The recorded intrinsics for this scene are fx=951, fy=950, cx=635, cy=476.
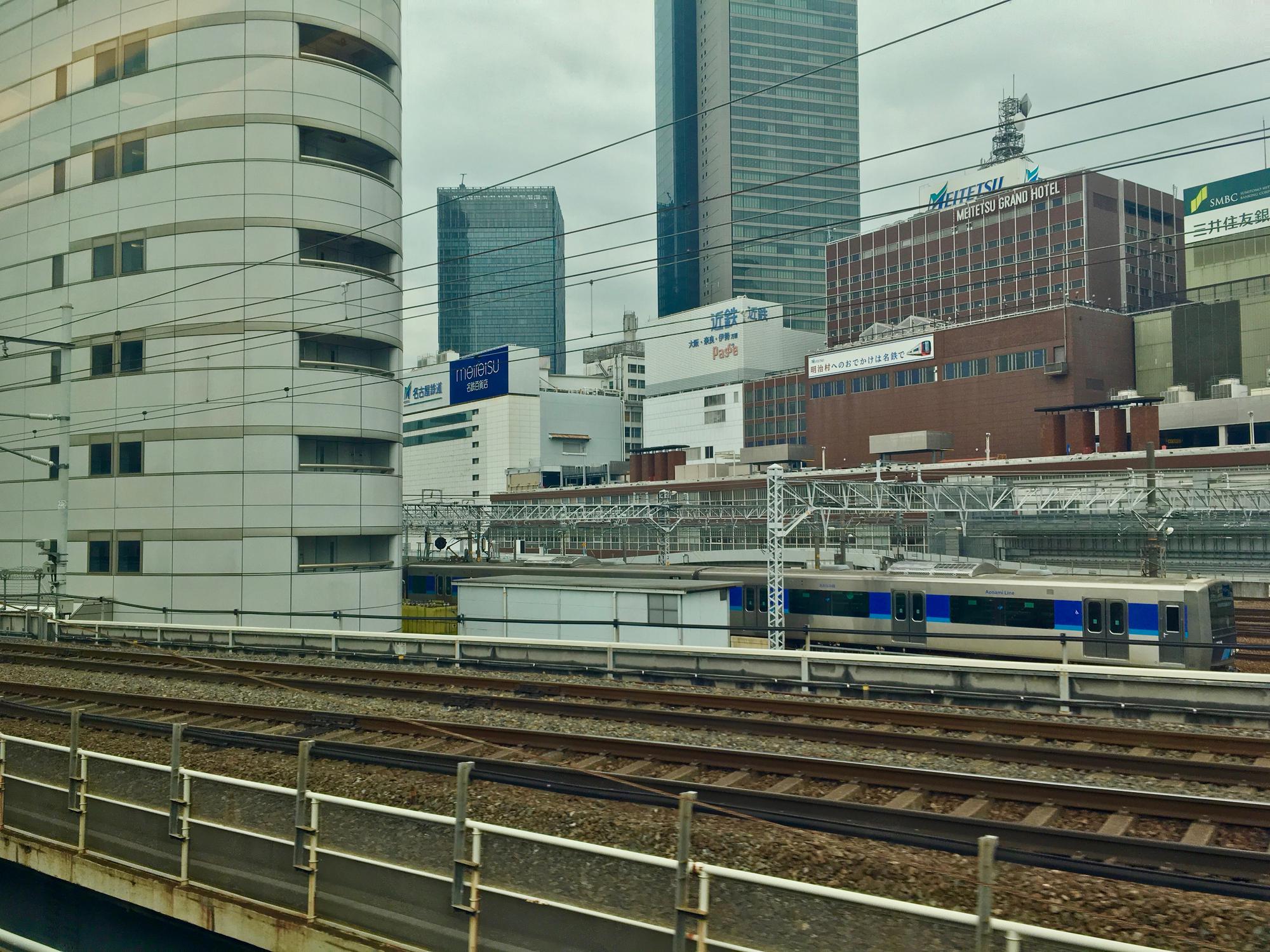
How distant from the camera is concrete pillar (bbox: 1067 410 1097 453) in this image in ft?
252

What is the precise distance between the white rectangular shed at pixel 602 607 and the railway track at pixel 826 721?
5350 mm

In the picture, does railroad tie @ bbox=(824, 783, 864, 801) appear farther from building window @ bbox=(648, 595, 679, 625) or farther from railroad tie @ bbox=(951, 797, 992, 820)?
building window @ bbox=(648, 595, 679, 625)

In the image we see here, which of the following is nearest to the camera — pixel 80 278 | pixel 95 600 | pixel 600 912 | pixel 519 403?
pixel 600 912

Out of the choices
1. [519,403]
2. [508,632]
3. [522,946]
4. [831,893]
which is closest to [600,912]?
[522,946]

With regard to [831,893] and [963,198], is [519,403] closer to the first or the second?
[963,198]

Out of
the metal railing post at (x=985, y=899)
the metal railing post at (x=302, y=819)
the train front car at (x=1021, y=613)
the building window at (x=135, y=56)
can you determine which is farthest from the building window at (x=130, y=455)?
the metal railing post at (x=985, y=899)

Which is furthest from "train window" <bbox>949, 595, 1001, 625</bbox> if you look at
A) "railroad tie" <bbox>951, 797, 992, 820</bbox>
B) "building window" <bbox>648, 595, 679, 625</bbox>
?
"railroad tie" <bbox>951, 797, 992, 820</bbox>

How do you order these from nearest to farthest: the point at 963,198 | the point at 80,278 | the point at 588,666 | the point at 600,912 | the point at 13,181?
the point at 600,912 < the point at 588,666 < the point at 80,278 < the point at 13,181 < the point at 963,198

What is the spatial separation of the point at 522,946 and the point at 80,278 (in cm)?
3361

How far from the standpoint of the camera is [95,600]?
31203 millimetres

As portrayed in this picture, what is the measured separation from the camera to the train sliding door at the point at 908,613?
92.6 feet

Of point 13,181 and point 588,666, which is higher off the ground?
point 13,181

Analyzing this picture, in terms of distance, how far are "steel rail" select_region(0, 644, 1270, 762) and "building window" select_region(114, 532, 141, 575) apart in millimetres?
11319

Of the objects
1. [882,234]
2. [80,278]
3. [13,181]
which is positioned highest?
[882,234]
